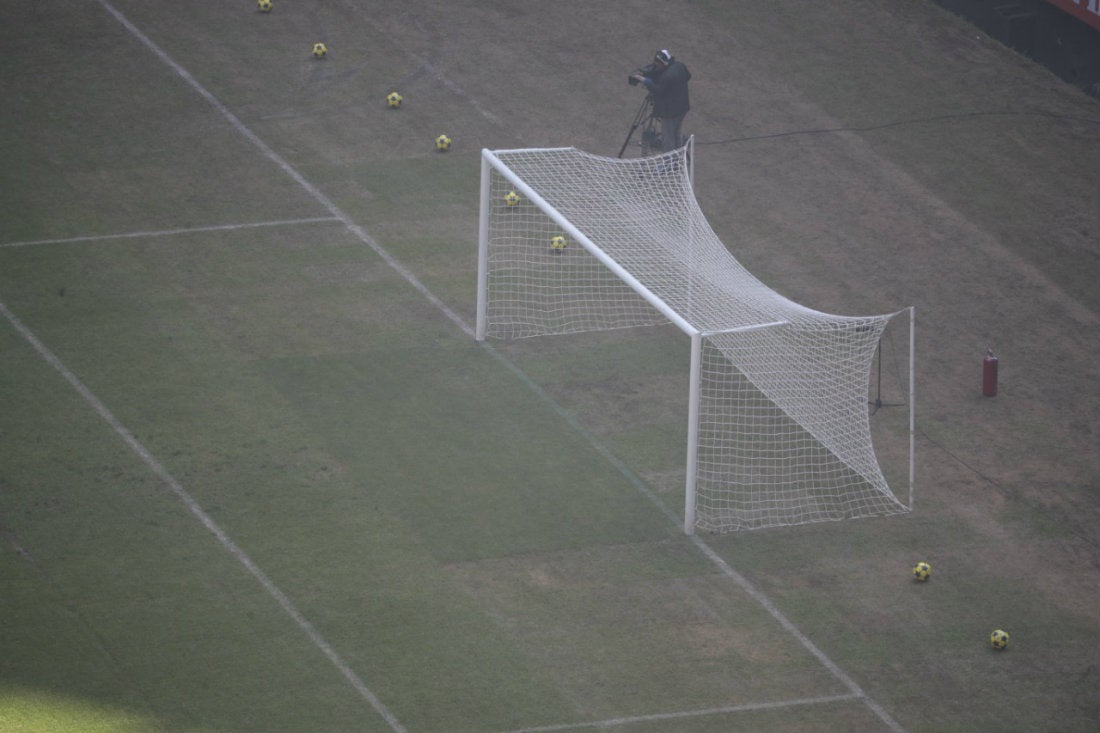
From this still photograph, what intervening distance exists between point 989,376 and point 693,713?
6052 mm

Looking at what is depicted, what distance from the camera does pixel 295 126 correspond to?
22.3 meters

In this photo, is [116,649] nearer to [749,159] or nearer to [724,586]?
[724,586]

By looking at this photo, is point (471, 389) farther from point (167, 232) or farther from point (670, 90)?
point (670, 90)

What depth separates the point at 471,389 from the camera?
655 inches

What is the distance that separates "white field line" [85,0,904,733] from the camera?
12.4 meters

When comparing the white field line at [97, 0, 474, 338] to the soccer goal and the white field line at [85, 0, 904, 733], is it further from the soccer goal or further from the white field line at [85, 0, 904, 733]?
the soccer goal

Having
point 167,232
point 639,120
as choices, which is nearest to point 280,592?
point 167,232

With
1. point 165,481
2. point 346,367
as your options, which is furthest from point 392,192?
point 165,481

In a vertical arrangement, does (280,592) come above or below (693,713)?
above

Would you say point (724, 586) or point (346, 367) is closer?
point (724, 586)

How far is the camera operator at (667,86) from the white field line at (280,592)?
395 centimetres

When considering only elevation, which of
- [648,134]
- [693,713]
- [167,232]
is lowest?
[693,713]

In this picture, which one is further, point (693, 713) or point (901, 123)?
point (901, 123)

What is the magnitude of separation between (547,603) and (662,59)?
9.37 meters
